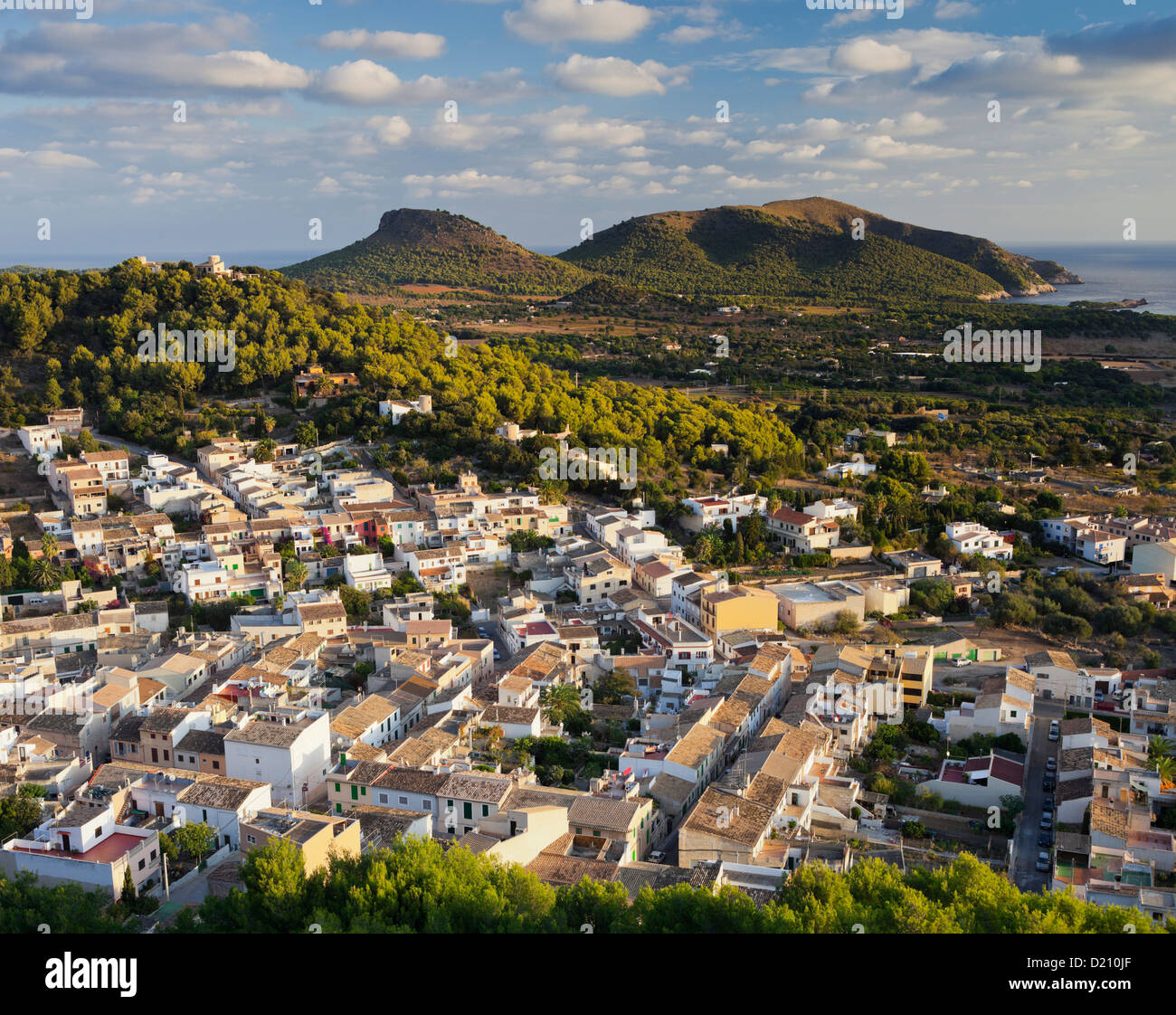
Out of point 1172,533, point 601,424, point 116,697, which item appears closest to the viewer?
point 116,697

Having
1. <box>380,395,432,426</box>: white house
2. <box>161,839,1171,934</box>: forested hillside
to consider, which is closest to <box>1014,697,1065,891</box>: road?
<box>161,839,1171,934</box>: forested hillside

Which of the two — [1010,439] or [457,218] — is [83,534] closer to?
[1010,439]

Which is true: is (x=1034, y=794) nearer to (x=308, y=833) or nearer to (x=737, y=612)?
(x=737, y=612)

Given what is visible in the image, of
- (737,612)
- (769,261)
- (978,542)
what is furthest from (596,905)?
(769,261)
